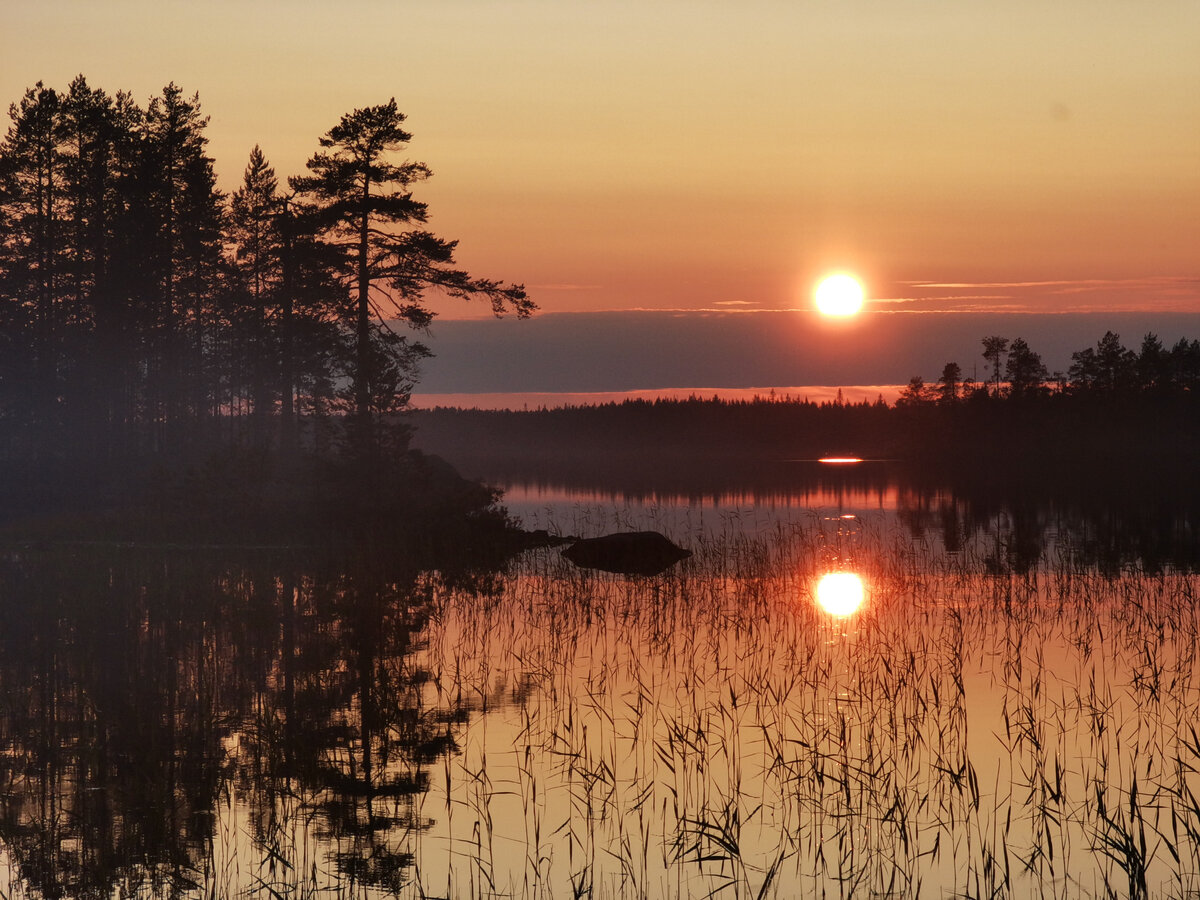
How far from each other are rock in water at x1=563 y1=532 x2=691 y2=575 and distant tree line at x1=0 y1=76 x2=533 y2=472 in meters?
13.5

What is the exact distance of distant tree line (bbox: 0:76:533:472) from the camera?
40.9 meters

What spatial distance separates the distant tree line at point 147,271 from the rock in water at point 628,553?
530 inches

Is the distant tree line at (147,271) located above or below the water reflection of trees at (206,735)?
above

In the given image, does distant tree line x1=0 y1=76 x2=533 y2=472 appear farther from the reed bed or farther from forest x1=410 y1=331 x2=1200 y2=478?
forest x1=410 y1=331 x2=1200 y2=478

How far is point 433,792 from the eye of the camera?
10773 mm

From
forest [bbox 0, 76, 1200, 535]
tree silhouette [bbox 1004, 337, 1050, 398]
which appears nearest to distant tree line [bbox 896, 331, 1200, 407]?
tree silhouette [bbox 1004, 337, 1050, 398]

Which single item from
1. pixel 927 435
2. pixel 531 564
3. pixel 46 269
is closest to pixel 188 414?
pixel 46 269

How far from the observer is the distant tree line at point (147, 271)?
4094 cm

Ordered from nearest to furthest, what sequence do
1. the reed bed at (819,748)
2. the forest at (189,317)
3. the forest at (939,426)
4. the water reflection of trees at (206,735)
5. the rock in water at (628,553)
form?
the reed bed at (819,748), the water reflection of trees at (206,735), the rock in water at (628,553), the forest at (189,317), the forest at (939,426)

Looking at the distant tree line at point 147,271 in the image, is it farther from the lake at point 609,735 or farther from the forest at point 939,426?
the forest at point 939,426

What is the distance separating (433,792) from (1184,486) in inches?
2366

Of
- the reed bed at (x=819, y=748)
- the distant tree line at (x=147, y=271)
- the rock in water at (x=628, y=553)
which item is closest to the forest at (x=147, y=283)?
the distant tree line at (x=147, y=271)

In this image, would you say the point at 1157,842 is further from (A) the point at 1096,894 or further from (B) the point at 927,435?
(B) the point at 927,435

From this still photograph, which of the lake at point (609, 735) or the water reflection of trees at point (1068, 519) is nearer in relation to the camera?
the lake at point (609, 735)
